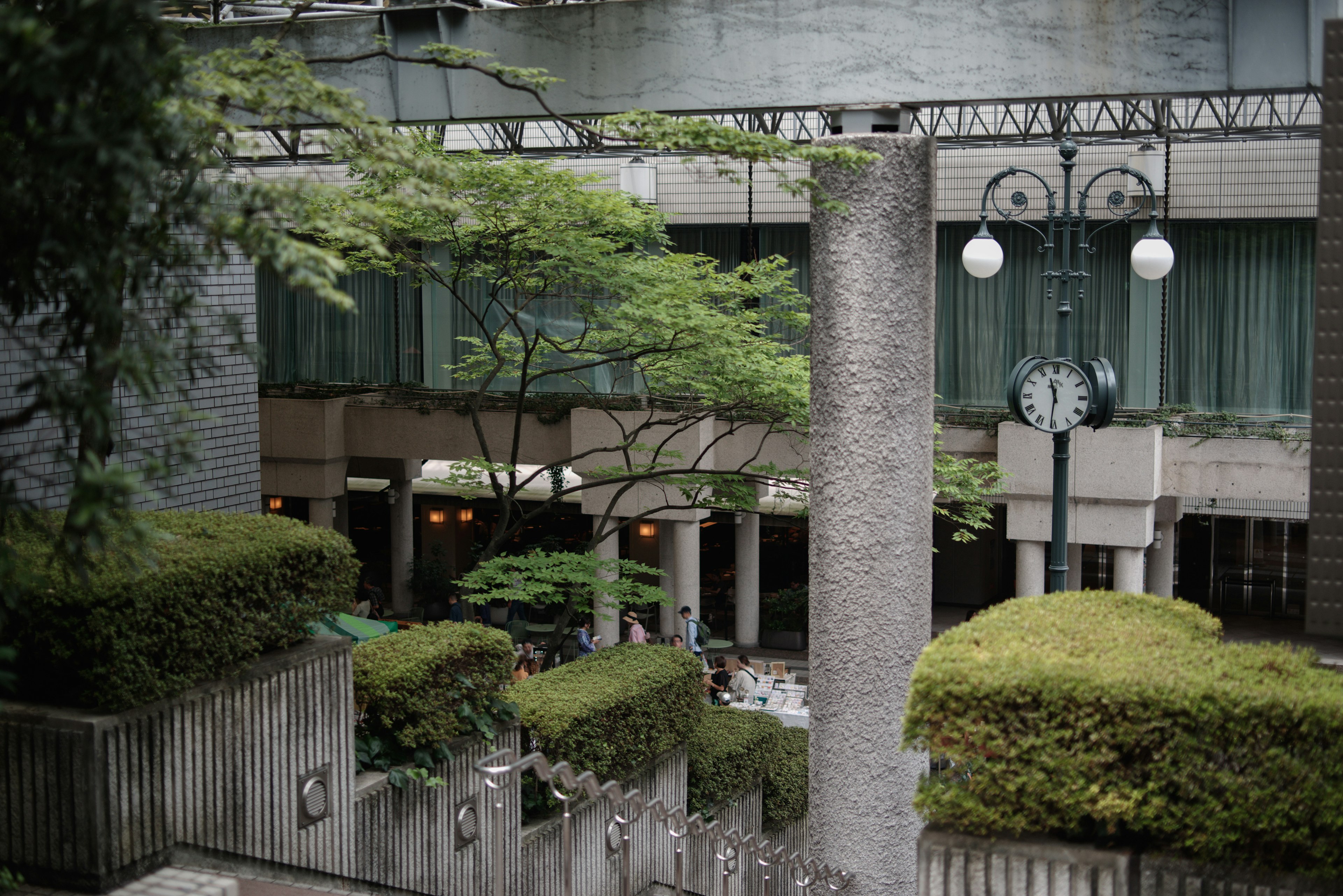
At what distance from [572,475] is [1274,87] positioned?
23134 millimetres

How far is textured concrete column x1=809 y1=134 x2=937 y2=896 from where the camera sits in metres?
7.93

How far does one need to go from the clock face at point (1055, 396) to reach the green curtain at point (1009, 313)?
12.7 metres

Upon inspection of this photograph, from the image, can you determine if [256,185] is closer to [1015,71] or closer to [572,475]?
[1015,71]

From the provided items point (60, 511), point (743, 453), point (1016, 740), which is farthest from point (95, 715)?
point (743, 453)

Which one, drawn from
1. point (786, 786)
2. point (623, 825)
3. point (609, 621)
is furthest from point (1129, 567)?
point (623, 825)

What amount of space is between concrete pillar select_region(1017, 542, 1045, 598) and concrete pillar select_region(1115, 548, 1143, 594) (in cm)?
123

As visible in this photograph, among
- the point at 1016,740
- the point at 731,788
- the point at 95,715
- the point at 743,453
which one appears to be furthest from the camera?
the point at 743,453

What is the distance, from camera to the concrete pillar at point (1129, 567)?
786 inches

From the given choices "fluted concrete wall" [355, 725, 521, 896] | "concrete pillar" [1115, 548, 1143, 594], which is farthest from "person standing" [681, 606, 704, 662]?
"fluted concrete wall" [355, 725, 521, 896]

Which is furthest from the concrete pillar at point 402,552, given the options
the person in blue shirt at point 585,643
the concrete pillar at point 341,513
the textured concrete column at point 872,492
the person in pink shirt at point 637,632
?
the textured concrete column at point 872,492

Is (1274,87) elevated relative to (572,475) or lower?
elevated

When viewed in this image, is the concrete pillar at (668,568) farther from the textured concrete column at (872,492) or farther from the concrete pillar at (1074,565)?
the textured concrete column at (872,492)

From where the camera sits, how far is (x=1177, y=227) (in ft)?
75.9

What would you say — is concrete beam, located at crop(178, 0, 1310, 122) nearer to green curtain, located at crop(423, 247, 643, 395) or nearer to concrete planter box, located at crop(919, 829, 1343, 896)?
concrete planter box, located at crop(919, 829, 1343, 896)
